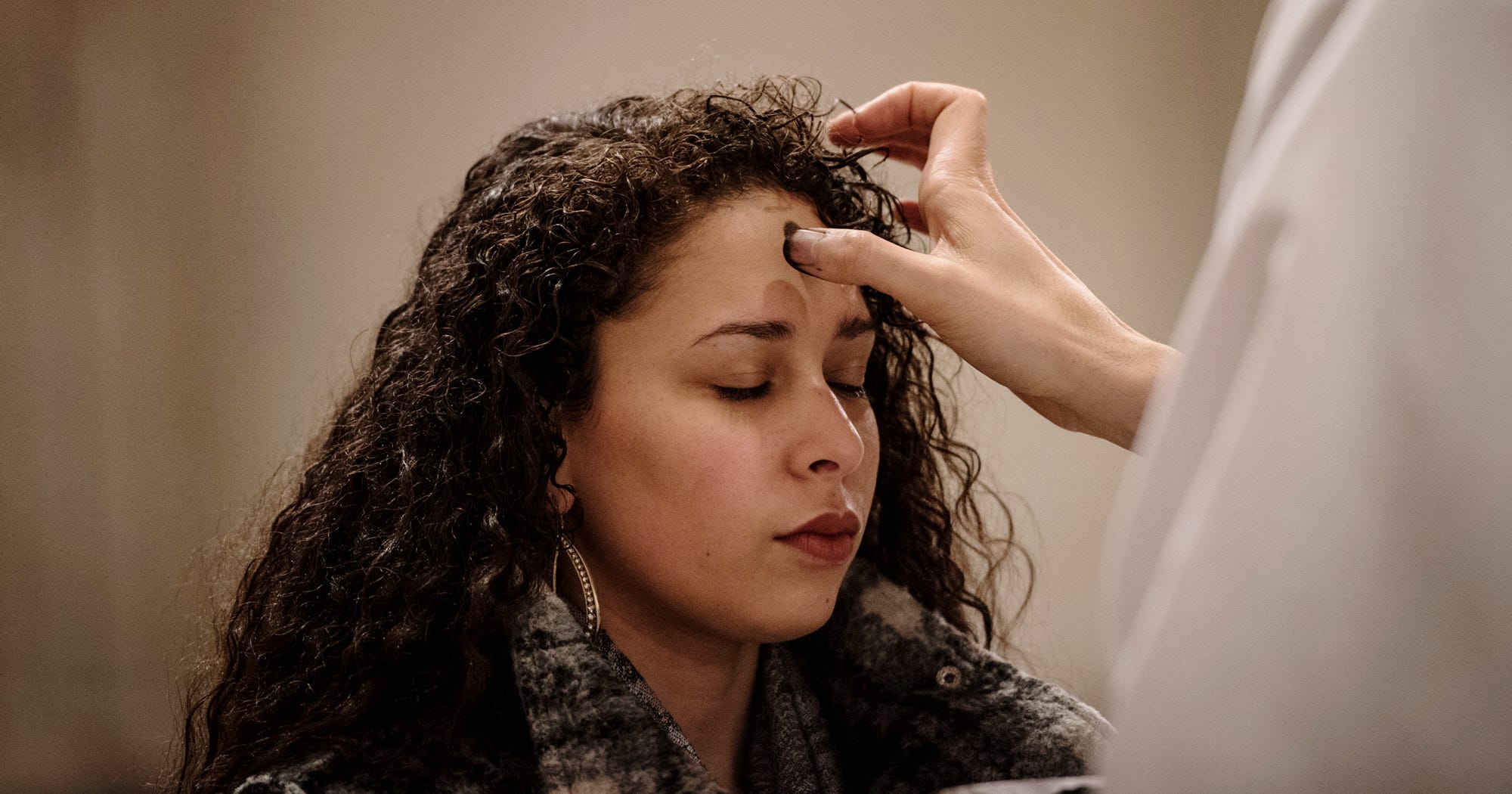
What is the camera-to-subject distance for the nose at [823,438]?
3.38 ft

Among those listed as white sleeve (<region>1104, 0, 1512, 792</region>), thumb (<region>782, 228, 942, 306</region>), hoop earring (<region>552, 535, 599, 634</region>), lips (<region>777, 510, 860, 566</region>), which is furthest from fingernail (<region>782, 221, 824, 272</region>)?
white sleeve (<region>1104, 0, 1512, 792</region>)

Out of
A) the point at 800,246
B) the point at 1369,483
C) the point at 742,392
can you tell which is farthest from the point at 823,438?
the point at 1369,483

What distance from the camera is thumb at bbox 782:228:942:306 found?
3.22 ft

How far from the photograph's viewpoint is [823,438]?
1034mm

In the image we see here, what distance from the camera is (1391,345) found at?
0.37m

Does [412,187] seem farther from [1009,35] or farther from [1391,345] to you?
[1391,345]

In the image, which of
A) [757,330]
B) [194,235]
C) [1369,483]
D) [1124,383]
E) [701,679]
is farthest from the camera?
[194,235]

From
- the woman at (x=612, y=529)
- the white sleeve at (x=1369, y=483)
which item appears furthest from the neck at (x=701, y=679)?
the white sleeve at (x=1369, y=483)

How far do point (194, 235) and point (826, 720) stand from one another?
125 cm

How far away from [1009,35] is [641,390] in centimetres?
154

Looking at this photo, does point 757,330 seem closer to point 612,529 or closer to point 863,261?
point 863,261

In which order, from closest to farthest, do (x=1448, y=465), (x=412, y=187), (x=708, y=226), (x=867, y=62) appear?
1. (x=1448, y=465)
2. (x=708, y=226)
3. (x=412, y=187)
4. (x=867, y=62)

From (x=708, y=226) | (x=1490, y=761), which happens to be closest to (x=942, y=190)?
(x=708, y=226)

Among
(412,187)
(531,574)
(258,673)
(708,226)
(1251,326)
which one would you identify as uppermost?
(1251,326)
